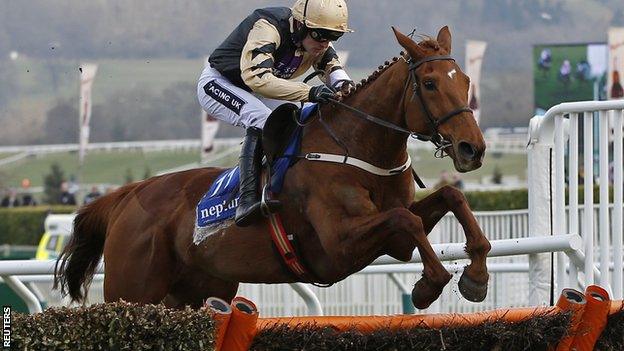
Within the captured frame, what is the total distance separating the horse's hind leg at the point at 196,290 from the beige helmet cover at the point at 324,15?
1483 mm

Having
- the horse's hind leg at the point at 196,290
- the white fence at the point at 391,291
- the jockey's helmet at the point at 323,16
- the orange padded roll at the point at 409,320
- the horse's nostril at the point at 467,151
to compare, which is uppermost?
the jockey's helmet at the point at 323,16

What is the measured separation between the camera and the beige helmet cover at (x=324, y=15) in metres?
5.63

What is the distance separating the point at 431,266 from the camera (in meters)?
5.05

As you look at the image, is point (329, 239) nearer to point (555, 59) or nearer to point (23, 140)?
point (555, 59)

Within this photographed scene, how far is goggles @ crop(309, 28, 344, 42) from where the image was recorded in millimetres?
5688

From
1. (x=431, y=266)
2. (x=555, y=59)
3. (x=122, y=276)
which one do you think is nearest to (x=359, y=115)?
(x=431, y=266)

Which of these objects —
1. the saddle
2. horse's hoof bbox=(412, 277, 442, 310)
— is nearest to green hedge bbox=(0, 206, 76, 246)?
the saddle

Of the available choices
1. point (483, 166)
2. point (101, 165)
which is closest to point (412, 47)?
point (483, 166)

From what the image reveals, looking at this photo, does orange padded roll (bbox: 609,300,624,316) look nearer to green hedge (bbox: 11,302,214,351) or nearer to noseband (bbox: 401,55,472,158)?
noseband (bbox: 401,55,472,158)

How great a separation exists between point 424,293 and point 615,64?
1628cm

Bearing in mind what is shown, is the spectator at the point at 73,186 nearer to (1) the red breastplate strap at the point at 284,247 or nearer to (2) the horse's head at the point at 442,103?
(1) the red breastplate strap at the point at 284,247

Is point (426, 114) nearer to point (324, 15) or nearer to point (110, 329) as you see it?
point (324, 15)

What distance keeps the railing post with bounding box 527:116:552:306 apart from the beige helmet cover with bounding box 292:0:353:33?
1029 millimetres

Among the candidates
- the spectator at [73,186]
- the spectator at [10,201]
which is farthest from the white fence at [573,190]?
the spectator at [10,201]
